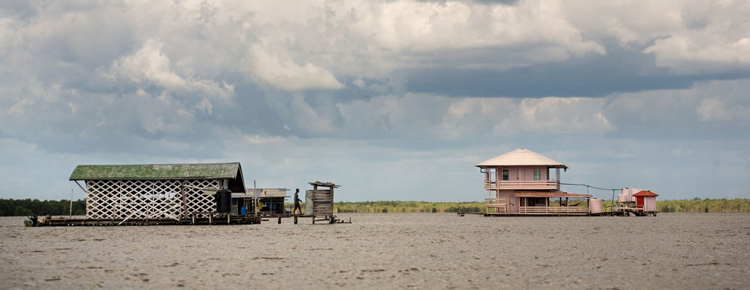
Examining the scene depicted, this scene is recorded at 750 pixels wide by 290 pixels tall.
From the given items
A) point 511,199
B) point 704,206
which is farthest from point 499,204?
point 704,206

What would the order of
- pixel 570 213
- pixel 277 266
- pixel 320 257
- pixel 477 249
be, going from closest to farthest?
pixel 277 266, pixel 320 257, pixel 477 249, pixel 570 213

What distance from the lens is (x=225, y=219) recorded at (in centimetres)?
4697

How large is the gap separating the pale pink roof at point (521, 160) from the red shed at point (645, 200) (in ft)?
34.1

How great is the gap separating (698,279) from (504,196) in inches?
1989

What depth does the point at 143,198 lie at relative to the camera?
166 feet

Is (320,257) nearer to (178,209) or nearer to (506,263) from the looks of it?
(506,263)

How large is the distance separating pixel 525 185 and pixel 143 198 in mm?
31946

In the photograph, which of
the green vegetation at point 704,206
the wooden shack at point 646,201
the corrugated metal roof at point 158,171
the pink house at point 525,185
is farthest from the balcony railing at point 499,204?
the green vegetation at point 704,206

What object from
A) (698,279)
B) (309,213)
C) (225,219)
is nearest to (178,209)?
(225,219)

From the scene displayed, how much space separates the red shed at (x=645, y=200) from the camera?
69000 mm

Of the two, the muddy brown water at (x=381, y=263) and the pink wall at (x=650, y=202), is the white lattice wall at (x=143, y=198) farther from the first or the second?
the pink wall at (x=650, y=202)

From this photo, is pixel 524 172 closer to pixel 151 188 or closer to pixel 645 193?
pixel 645 193

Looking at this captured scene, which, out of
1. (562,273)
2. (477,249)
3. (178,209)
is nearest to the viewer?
(562,273)

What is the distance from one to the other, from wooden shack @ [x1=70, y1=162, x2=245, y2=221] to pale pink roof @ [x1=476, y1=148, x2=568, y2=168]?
24.5m
